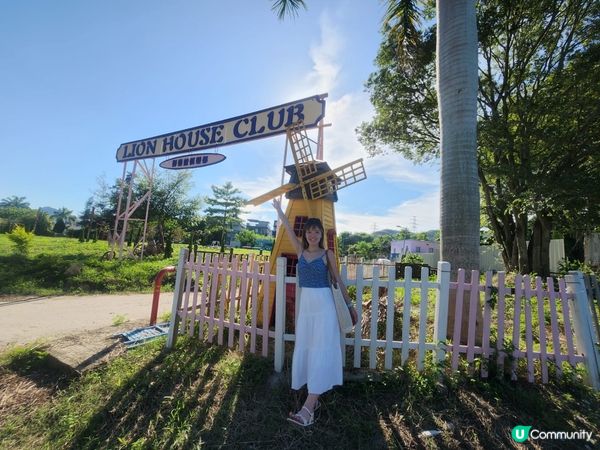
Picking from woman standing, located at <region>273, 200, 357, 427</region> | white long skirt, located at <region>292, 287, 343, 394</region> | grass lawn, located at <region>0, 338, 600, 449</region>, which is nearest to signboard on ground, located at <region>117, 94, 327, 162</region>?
woman standing, located at <region>273, 200, 357, 427</region>

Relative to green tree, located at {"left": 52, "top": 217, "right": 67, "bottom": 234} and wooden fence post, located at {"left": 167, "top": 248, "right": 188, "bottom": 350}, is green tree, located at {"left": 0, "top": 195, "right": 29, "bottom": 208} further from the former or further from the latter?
wooden fence post, located at {"left": 167, "top": 248, "right": 188, "bottom": 350}

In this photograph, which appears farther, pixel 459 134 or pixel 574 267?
pixel 574 267

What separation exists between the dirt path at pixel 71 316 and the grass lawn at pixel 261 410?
1496mm

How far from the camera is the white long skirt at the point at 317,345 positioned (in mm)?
2621

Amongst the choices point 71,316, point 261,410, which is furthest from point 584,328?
point 71,316

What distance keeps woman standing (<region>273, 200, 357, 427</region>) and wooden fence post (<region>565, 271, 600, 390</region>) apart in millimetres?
2304

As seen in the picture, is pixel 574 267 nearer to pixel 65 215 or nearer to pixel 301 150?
pixel 301 150

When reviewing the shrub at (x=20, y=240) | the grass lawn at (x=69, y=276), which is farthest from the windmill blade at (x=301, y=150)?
the shrub at (x=20, y=240)

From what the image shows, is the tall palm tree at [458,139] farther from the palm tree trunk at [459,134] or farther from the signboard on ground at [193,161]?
the signboard on ground at [193,161]

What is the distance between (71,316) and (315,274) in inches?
240

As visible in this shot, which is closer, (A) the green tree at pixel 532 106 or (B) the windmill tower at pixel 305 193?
(B) the windmill tower at pixel 305 193

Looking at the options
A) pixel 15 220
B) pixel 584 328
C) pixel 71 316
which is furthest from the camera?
pixel 15 220

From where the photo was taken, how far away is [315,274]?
2.78 m

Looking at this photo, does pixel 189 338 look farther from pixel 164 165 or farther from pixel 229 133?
pixel 164 165
